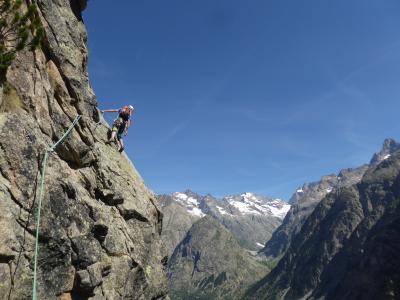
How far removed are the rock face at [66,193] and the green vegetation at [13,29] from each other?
1.29m

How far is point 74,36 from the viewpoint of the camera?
2941 centimetres

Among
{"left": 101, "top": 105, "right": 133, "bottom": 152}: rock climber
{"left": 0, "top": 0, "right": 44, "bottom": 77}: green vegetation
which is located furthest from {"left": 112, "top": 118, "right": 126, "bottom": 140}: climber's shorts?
{"left": 0, "top": 0, "right": 44, "bottom": 77}: green vegetation

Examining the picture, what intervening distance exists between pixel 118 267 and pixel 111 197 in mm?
4349

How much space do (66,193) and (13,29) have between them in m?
8.06

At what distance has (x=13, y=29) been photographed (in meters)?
19.7

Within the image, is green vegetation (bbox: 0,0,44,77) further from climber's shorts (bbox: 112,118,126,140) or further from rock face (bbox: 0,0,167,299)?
climber's shorts (bbox: 112,118,126,140)

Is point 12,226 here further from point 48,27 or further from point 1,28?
point 48,27

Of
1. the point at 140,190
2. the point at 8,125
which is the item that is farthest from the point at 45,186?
the point at 140,190

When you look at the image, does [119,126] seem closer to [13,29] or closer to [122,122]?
[122,122]

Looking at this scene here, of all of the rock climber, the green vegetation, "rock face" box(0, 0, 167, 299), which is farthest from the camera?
the rock climber

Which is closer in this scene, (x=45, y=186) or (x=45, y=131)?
(x=45, y=186)

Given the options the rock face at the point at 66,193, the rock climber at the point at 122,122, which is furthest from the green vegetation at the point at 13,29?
the rock climber at the point at 122,122

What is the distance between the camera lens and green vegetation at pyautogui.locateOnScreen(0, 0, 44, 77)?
62.1 feet

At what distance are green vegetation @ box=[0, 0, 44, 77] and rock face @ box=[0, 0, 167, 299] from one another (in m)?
1.29
